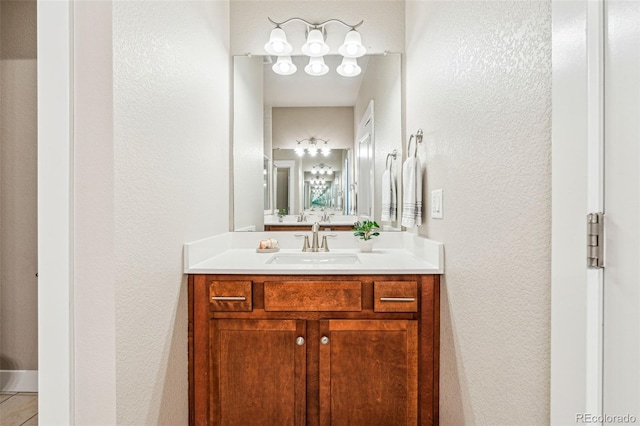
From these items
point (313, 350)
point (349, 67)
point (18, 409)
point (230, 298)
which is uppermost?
point (349, 67)

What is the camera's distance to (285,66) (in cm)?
213

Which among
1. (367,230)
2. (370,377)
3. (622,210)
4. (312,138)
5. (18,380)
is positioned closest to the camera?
(622,210)

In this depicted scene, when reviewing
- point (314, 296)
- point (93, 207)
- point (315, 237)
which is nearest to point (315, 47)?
point (315, 237)

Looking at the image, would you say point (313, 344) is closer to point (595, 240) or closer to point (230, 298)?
point (230, 298)

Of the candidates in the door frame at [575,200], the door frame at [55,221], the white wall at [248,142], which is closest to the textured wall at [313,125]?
the white wall at [248,142]

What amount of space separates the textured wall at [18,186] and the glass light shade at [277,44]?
1.34 m

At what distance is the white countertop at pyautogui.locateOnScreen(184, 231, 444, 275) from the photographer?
4.86ft

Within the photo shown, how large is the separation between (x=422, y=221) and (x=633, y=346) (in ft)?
3.81

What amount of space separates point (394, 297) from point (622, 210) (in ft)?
3.22

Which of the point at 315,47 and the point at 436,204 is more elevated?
the point at 315,47

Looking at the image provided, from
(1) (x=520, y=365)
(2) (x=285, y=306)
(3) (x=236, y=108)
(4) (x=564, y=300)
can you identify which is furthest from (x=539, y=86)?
(3) (x=236, y=108)

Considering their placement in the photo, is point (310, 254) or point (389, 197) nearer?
point (310, 254)

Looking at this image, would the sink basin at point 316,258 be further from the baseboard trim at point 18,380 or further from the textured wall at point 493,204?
the baseboard trim at point 18,380

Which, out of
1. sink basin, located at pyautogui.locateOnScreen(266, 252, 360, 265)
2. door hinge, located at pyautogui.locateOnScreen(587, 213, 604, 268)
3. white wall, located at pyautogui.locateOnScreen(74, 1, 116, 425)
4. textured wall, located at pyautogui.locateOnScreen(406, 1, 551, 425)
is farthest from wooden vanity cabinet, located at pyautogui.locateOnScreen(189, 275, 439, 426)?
door hinge, located at pyautogui.locateOnScreen(587, 213, 604, 268)
